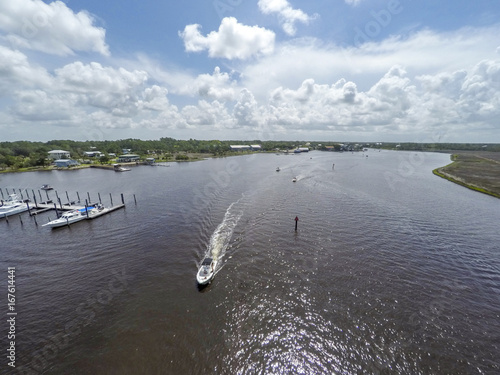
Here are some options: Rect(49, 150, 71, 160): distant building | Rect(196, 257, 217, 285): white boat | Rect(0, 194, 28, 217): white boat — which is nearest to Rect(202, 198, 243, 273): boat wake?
Rect(196, 257, 217, 285): white boat

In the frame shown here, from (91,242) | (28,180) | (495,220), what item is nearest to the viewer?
(91,242)

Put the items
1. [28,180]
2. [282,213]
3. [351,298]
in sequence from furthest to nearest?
[28,180] → [282,213] → [351,298]

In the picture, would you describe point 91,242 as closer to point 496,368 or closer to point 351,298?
point 351,298

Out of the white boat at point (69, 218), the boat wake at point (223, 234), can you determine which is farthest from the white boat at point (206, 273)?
the white boat at point (69, 218)

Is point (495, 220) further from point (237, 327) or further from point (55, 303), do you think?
point (55, 303)

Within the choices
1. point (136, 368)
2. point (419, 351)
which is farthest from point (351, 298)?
point (136, 368)

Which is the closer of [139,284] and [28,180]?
[139,284]
